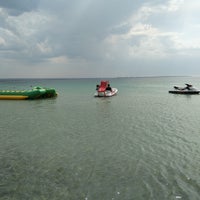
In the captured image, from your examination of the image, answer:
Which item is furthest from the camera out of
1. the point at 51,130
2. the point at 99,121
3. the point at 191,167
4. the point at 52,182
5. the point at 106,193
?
the point at 99,121

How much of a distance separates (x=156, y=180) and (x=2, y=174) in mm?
5248

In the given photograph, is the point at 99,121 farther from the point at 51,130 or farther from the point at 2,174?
the point at 2,174

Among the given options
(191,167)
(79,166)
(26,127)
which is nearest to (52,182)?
(79,166)

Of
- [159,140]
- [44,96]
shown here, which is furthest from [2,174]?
[44,96]

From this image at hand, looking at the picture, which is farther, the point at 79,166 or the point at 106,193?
the point at 79,166

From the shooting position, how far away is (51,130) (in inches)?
573

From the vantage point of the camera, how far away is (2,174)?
784 cm

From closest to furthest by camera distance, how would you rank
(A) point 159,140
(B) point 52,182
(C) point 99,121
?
(B) point 52,182 < (A) point 159,140 < (C) point 99,121

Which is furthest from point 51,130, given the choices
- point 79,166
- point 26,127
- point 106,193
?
point 106,193

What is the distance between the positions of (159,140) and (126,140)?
174 centimetres

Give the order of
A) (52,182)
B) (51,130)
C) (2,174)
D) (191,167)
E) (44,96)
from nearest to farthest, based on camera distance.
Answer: (52,182) < (2,174) < (191,167) < (51,130) < (44,96)

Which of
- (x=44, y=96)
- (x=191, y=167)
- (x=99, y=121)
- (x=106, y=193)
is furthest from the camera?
(x=44, y=96)

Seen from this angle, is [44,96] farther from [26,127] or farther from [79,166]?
[79,166]

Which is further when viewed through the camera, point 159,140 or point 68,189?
point 159,140
